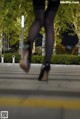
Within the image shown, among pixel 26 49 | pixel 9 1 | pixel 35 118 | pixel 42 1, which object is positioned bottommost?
pixel 35 118

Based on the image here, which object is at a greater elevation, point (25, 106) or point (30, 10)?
point (30, 10)

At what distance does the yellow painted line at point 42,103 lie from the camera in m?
2.42

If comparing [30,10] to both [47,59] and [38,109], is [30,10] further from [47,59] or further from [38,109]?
[38,109]

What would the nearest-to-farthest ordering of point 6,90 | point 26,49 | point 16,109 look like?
point 16,109 → point 6,90 → point 26,49

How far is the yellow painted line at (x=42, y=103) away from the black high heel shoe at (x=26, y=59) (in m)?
0.97

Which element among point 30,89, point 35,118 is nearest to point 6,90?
point 30,89

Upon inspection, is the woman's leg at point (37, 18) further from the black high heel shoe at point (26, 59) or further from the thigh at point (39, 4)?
the black high heel shoe at point (26, 59)

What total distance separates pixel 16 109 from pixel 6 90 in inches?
27.5

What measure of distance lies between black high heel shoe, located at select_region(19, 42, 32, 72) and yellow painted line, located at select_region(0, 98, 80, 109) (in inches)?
38.4

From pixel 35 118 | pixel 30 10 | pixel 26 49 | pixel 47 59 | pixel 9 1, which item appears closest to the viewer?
pixel 35 118

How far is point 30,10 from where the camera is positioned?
1017 inches

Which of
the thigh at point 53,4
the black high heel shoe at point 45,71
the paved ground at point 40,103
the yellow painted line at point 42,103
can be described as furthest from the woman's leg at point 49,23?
the yellow painted line at point 42,103

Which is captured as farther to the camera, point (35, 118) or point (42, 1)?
point (42, 1)

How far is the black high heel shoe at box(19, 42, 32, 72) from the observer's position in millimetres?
3613
